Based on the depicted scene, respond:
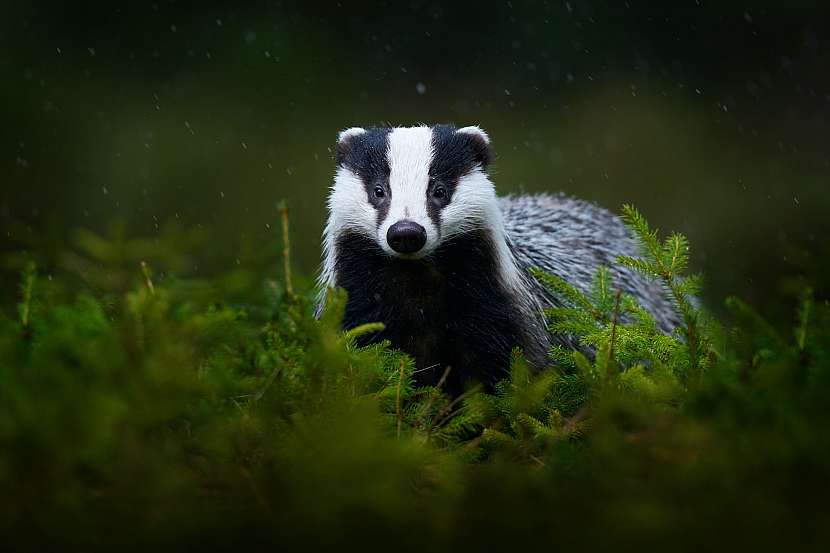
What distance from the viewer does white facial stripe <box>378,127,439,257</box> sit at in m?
3.31

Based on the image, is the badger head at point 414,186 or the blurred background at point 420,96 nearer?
the badger head at point 414,186

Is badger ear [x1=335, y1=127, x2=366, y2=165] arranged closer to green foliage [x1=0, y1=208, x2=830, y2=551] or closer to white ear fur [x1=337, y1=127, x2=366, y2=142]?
white ear fur [x1=337, y1=127, x2=366, y2=142]

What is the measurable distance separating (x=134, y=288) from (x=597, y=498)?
1.33 metres

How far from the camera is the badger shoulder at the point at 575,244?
421cm

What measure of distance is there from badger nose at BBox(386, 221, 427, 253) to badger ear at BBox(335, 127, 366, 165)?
2.18 feet

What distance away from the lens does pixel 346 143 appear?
3.84 meters

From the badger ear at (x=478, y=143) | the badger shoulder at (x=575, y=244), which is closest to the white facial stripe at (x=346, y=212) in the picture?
the badger ear at (x=478, y=143)

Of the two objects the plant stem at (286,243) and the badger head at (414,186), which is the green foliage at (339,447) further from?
the badger head at (414,186)

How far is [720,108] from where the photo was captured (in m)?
11.0

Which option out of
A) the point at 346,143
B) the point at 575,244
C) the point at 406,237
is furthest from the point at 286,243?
the point at 575,244

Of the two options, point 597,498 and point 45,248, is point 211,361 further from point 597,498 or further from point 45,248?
point 45,248

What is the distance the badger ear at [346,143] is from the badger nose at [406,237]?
0.66m

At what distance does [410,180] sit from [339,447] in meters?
1.99

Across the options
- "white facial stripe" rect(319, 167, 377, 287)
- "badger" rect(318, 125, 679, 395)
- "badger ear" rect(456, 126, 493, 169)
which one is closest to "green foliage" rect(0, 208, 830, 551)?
"badger" rect(318, 125, 679, 395)
